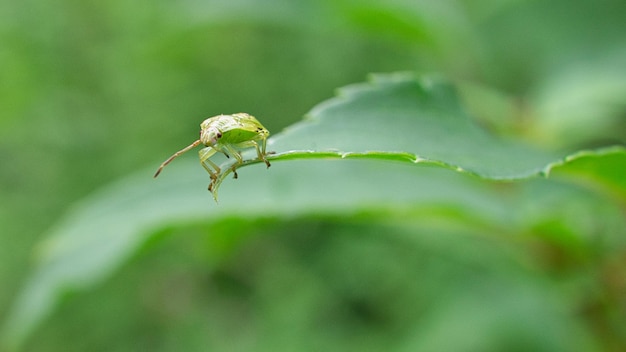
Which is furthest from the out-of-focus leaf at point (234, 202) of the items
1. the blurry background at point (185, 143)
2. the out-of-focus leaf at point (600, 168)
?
the blurry background at point (185, 143)

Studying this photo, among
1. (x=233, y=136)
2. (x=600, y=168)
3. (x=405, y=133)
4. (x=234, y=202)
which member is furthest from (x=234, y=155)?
(x=600, y=168)

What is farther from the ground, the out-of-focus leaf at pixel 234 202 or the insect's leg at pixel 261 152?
the out-of-focus leaf at pixel 234 202

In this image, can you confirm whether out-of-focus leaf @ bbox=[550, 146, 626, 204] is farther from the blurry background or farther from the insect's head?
the blurry background

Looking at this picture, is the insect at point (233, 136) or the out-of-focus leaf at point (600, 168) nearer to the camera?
the out-of-focus leaf at point (600, 168)

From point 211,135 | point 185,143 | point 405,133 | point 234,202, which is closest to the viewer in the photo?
point 405,133

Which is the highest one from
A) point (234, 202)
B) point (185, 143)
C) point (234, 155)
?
point (185, 143)

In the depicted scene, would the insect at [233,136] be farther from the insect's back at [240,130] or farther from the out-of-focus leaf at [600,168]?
the out-of-focus leaf at [600,168]

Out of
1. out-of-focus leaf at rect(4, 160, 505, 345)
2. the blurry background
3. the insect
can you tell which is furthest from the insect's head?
the blurry background

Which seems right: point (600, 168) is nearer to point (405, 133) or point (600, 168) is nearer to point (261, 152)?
point (405, 133)

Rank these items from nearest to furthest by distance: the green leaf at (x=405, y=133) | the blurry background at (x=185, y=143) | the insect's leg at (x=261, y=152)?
the green leaf at (x=405, y=133) → the insect's leg at (x=261, y=152) → the blurry background at (x=185, y=143)
